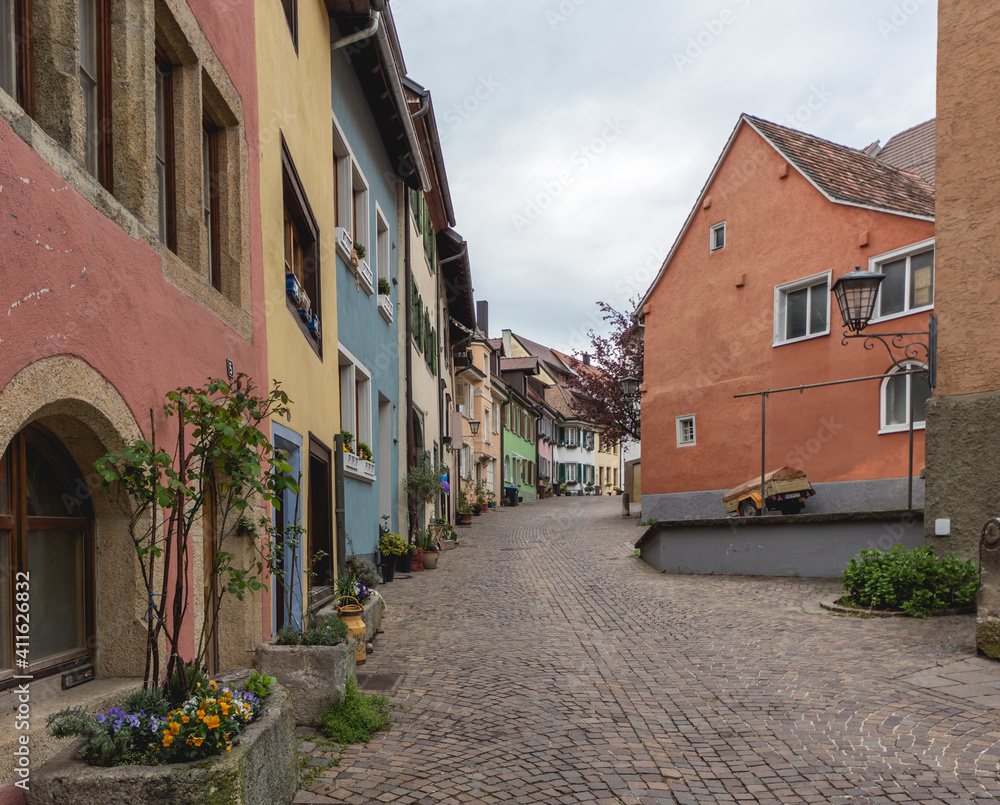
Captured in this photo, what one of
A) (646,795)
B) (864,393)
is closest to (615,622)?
(646,795)

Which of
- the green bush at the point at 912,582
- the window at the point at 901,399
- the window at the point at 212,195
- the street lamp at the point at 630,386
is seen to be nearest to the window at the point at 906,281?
the window at the point at 901,399

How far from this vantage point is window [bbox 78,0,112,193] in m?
3.95

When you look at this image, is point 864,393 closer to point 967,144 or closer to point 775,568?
point 775,568

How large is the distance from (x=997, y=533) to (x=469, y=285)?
19724 millimetres

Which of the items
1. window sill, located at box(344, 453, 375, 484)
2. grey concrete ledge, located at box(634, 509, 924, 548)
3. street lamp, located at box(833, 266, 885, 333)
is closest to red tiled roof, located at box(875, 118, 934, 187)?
street lamp, located at box(833, 266, 885, 333)

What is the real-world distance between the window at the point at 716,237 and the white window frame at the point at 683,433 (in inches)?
145

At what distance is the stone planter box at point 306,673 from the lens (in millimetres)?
5309

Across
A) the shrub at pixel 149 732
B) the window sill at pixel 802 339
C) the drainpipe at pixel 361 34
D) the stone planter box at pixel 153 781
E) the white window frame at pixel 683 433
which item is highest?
the drainpipe at pixel 361 34

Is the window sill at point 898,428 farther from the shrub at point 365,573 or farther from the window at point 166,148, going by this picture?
the window at point 166,148

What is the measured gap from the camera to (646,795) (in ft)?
13.9

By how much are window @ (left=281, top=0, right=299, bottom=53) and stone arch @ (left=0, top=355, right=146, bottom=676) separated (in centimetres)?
499

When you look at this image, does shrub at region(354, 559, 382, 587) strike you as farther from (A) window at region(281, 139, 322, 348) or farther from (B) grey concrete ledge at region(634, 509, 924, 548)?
(B) grey concrete ledge at region(634, 509, 924, 548)

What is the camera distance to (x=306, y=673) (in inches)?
211

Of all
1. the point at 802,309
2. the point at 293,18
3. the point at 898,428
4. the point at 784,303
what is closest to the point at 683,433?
the point at 784,303
